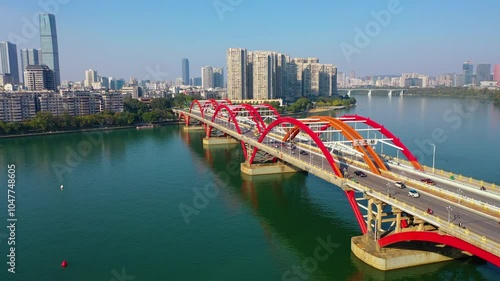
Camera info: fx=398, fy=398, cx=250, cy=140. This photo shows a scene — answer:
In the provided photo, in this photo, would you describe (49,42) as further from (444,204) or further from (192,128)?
(444,204)

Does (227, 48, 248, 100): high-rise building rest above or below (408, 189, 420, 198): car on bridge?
above

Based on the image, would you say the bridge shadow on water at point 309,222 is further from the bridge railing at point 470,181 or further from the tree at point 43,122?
the tree at point 43,122

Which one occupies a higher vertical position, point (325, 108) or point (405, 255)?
point (325, 108)

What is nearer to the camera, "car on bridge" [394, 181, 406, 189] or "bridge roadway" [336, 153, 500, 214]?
"bridge roadway" [336, 153, 500, 214]

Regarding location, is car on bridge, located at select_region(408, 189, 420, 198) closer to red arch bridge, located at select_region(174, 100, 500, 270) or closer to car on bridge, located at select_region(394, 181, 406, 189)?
red arch bridge, located at select_region(174, 100, 500, 270)

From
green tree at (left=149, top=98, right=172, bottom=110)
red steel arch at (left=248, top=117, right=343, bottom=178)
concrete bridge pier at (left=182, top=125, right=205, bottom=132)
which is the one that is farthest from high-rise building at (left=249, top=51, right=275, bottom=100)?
red steel arch at (left=248, top=117, right=343, bottom=178)

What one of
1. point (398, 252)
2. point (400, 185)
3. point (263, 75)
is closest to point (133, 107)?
point (263, 75)

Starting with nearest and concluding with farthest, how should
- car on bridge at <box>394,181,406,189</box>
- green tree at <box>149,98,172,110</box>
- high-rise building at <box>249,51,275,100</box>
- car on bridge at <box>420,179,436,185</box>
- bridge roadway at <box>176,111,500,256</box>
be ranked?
bridge roadway at <box>176,111,500,256</box> → car on bridge at <box>394,181,406,189</box> → car on bridge at <box>420,179,436,185</box> → green tree at <box>149,98,172,110</box> → high-rise building at <box>249,51,275,100</box>

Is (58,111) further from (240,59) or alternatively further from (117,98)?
Answer: (240,59)
